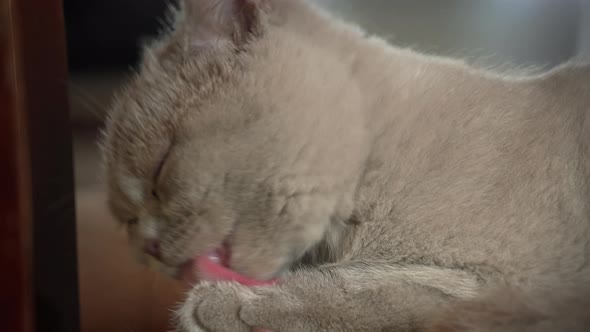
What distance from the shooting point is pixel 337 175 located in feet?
2.37

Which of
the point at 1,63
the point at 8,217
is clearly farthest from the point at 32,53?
the point at 8,217

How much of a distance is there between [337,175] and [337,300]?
0.14 m

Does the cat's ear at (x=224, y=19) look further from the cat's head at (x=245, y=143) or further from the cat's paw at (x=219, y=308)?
the cat's paw at (x=219, y=308)

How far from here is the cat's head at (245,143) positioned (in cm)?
71

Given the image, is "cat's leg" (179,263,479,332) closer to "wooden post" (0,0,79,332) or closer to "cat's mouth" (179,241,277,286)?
"cat's mouth" (179,241,277,286)

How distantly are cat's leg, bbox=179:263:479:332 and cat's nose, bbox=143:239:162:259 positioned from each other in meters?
0.09

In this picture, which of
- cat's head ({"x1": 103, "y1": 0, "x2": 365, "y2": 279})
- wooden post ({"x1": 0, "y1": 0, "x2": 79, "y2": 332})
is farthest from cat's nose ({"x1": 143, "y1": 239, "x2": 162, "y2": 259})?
wooden post ({"x1": 0, "y1": 0, "x2": 79, "y2": 332})

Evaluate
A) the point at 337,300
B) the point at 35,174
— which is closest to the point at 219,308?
the point at 337,300

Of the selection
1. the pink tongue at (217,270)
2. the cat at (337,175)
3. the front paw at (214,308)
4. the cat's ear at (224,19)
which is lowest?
the front paw at (214,308)

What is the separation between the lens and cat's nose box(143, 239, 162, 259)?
0.76 metres

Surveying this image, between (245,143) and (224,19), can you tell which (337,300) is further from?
(224,19)

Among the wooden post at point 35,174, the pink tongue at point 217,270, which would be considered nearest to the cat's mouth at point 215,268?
the pink tongue at point 217,270

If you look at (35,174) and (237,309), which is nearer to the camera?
(237,309)

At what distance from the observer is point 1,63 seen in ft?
2.49
